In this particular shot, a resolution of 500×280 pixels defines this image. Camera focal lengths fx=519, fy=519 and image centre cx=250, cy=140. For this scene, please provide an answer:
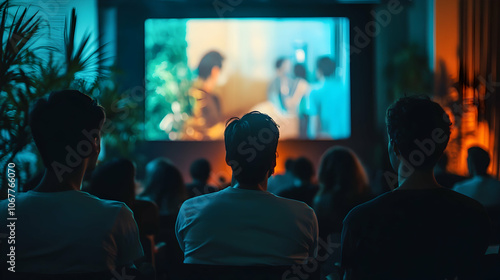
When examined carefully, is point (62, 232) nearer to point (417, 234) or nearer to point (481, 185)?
point (417, 234)

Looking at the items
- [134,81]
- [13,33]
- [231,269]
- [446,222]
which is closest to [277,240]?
[231,269]

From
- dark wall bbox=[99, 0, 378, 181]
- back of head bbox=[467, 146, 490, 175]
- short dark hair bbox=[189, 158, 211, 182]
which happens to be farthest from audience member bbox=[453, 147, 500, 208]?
dark wall bbox=[99, 0, 378, 181]

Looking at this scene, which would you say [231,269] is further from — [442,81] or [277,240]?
[442,81]

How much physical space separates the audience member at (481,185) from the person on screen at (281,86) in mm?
4847

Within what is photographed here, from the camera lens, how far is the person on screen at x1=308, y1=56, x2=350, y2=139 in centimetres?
834

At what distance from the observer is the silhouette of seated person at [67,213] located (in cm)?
146

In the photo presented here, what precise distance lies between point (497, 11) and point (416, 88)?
149cm

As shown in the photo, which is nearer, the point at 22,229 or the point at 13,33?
the point at 22,229

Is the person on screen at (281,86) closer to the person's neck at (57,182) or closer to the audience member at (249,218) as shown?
the audience member at (249,218)

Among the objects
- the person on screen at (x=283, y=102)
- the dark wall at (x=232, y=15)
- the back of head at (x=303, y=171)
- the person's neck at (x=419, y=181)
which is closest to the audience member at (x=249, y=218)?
the person's neck at (x=419, y=181)

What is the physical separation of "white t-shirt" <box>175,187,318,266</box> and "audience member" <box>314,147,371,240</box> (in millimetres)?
1242

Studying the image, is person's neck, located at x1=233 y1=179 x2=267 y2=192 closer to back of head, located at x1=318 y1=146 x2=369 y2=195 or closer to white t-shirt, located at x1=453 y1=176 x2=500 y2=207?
back of head, located at x1=318 y1=146 x2=369 y2=195

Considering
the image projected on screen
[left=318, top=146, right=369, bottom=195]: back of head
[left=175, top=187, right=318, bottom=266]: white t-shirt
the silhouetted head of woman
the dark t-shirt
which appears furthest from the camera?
the image projected on screen

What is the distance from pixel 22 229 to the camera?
1469 mm
